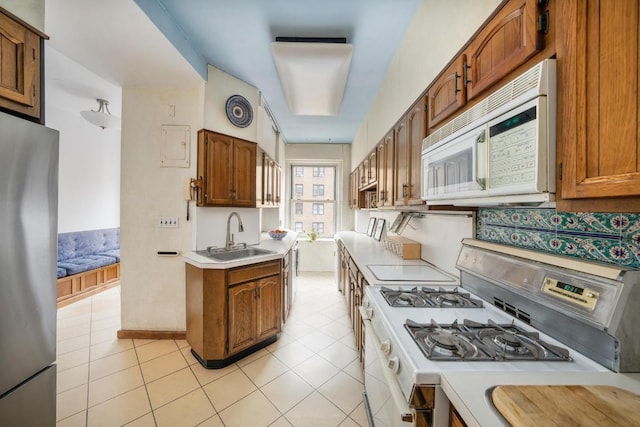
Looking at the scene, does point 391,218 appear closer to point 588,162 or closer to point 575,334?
point 575,334

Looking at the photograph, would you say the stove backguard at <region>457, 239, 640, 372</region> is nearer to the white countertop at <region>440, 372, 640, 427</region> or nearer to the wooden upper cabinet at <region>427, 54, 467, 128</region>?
the white countertop at <region>440, 372, 640, 427</region>

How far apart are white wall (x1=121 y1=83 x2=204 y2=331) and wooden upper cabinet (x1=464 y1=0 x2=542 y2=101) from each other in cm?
238

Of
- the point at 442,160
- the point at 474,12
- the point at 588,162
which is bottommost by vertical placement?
the point at 588,162

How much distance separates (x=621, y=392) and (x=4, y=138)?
218 cm

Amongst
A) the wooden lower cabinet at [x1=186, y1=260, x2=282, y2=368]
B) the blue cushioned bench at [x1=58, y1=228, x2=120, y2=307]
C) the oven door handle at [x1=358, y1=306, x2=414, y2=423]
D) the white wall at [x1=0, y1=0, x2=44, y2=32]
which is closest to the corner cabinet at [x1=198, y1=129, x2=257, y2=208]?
the wooden lower cabinet at [x1=186, y1=260, x2=282, y2=368]

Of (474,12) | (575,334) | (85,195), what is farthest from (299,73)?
(85,195)

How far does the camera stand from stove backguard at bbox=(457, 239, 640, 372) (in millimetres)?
717

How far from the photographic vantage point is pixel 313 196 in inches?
224

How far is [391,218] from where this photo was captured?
3.37 metres

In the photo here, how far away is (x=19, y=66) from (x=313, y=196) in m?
4.74

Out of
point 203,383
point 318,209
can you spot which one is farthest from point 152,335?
point 318,209

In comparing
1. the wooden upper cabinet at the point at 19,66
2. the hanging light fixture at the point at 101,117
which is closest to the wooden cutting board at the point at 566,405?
the wooden upper cabinet at the point at 19,66

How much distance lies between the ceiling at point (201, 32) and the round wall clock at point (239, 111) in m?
0.28

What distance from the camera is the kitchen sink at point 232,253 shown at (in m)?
2.46
